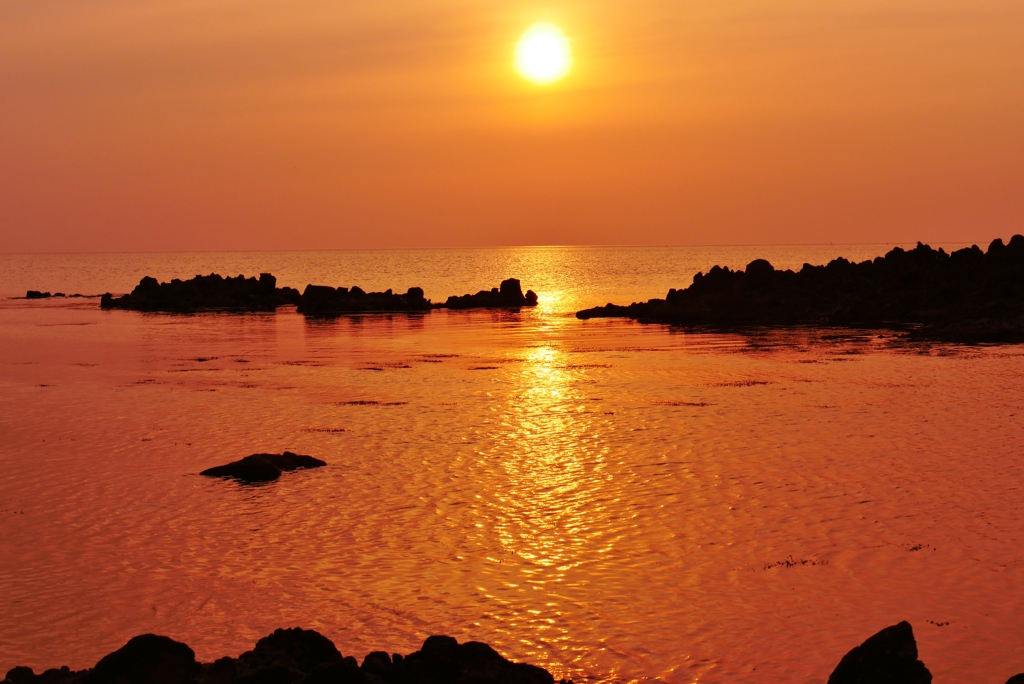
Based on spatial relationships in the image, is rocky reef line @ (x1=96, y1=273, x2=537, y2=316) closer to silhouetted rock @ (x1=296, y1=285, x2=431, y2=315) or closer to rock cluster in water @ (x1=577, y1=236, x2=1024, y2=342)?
silhouetted rock @ (x1=296, y1=285, x2=431, y2=315)

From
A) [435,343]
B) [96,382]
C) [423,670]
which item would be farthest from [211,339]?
[423,670]

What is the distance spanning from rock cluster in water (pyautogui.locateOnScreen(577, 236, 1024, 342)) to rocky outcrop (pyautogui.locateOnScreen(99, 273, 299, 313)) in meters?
36.2

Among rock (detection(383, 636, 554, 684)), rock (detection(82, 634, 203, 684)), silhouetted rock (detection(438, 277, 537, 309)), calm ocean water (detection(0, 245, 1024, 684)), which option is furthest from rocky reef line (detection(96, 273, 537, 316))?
rock (detection(383, 636, 554, 684))

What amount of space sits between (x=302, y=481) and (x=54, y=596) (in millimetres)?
7945

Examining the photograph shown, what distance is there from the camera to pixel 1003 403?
33125 millimetres

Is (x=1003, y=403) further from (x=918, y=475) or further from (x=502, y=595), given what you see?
(x=502, y=595)

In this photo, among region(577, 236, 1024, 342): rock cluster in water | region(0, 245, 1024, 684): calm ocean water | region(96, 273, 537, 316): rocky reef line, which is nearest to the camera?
region(0, 245, 1024, 684): calm ocean water

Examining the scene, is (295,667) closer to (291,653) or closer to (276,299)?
(291,653)

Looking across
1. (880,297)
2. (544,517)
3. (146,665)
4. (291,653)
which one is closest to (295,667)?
(291,653)

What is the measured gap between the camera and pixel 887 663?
10.2 metres

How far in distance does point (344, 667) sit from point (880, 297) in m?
70.5

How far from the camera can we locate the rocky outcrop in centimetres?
10150

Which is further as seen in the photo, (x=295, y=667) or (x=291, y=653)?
(x=291, y=653)

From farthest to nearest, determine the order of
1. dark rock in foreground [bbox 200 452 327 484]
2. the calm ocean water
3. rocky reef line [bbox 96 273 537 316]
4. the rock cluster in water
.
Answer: rocky reef line [bbox 96 273 537 316]
the rock cluster in water
dark rock in foreground [bbox 200 452 327 484]
the calm ocean water
